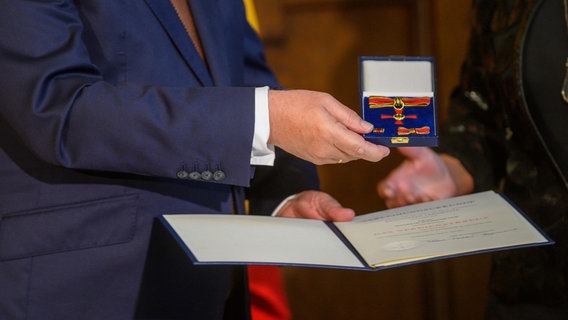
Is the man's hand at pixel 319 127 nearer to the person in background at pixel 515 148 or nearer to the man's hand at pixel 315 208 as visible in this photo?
the man's hand at pixel 315 208

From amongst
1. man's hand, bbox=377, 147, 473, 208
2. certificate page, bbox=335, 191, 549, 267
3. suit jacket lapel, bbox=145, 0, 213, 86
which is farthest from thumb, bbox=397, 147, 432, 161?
suit jacket lapel, bbox=145, 0, 213, 86

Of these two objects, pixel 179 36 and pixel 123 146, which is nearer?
pixel 123 146

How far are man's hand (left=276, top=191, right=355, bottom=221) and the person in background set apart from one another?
17 cm

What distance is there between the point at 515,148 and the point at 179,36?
0.68m

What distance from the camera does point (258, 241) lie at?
114 cm

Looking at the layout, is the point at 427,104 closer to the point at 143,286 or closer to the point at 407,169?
the point at 407,169

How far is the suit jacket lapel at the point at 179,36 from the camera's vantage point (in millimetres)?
1285

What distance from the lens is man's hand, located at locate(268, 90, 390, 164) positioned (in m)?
1.10

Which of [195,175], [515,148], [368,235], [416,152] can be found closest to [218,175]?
[195,175]

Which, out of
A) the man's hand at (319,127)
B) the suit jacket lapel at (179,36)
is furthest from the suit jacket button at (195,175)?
the suit jacket lapel at (179,36)

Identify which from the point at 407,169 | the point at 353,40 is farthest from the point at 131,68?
the point at 353,40

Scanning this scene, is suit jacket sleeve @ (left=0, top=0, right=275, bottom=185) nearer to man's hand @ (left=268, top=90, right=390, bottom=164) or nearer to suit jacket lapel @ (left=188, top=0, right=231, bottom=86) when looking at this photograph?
man's hand @ (left=268, top=90, right=390, bottom=164)

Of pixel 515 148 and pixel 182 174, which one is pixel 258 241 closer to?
pixel 182 174

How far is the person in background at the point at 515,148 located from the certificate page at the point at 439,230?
0.14m
